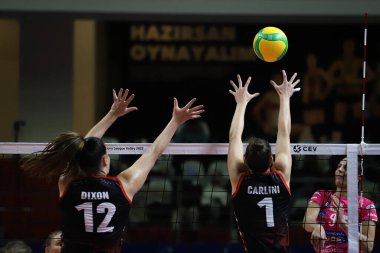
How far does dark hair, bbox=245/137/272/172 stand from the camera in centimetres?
539

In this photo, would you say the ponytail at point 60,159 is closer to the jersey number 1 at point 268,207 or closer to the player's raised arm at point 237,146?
the player's raised arm at point 237,146

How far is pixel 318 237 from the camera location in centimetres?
708

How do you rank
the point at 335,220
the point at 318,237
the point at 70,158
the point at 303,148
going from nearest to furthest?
the point at 70,158 < the point at 303,148 < the point at 318,237 < the point at 335,220

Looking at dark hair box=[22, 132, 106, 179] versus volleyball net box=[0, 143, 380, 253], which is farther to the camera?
volleyball net box=[0, 143, 380, 253]

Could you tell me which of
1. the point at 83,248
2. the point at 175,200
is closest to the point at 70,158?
the point at 83,248

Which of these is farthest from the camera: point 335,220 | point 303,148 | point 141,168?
point 335,220

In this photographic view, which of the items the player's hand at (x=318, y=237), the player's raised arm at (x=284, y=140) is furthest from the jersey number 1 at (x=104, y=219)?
the player's hand at (x=318, y=237)

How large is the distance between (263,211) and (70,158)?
4.56 feet

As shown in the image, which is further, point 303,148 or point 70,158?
point 303,148

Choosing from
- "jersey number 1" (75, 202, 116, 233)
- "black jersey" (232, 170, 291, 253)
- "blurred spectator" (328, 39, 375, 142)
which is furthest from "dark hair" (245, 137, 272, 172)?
"blurred spectator" (328, 39, 375, 142)

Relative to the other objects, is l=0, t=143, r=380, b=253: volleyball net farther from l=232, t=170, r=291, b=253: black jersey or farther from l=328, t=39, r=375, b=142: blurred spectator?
l=232, t=170, r=291, b=253: black jersey

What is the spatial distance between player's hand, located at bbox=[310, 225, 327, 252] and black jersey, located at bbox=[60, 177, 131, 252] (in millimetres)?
2599

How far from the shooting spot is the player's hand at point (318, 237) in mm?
7081

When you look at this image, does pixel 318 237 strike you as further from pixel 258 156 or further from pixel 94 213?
pixel 94 213
